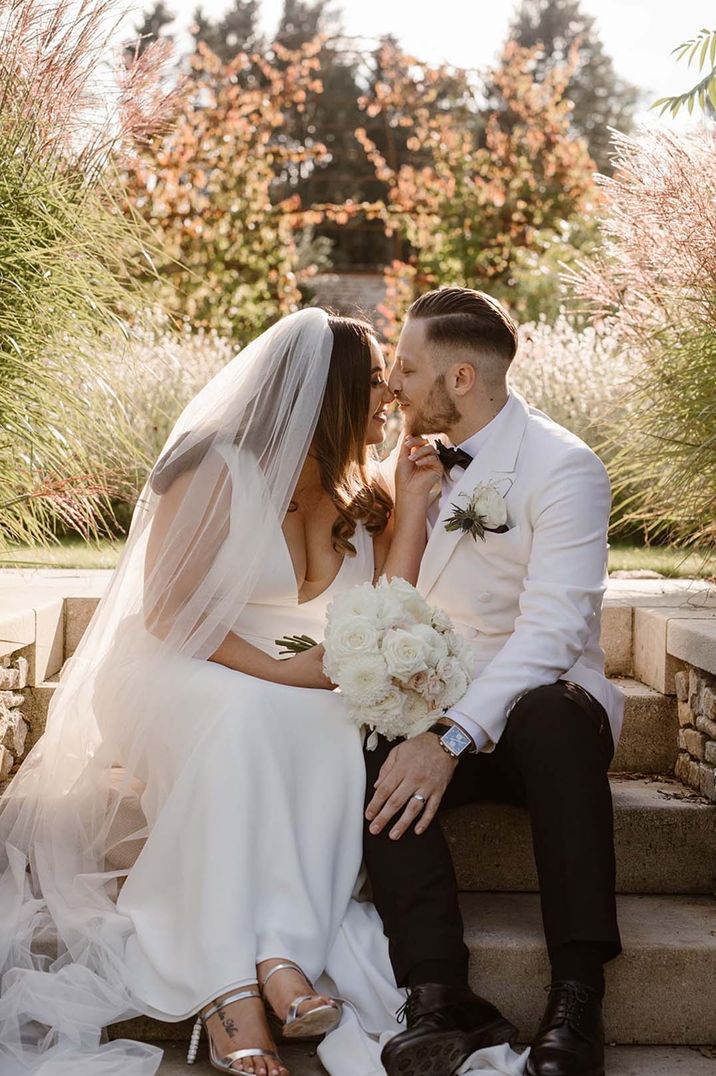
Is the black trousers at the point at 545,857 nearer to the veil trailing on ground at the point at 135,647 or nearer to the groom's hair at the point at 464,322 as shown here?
the veil trailing on ground at the point at 135,647

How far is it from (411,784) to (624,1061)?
74cm

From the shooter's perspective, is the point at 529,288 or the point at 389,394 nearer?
the point at 389,394

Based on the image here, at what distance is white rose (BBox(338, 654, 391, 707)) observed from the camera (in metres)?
2.62

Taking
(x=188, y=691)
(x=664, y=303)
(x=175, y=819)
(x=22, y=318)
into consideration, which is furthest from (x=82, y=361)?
(x=664, y=303)

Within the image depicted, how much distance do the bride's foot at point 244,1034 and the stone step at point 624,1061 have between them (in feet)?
0.35

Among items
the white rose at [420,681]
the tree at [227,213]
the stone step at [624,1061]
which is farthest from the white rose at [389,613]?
the tree at [227,213]

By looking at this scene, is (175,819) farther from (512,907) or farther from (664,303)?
(664,303)

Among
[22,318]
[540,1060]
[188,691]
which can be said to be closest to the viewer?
[540,1060]

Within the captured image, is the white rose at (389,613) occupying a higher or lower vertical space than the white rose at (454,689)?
higher

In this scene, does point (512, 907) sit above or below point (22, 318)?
below

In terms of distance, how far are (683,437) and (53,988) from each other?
8.39ft

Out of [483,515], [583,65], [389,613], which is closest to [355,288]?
[583,65]

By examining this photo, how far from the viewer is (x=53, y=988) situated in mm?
2535

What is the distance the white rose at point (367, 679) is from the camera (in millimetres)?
2621
